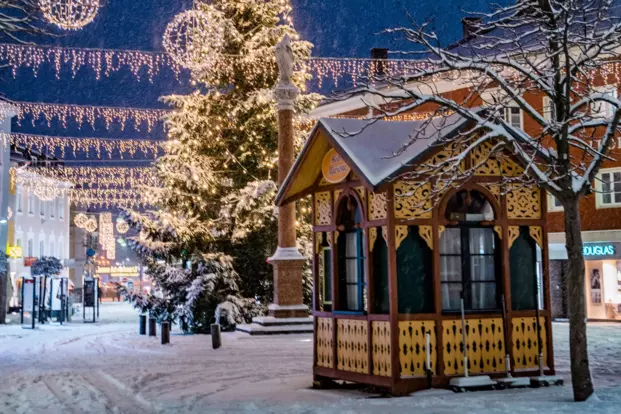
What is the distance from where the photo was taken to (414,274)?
1313cm

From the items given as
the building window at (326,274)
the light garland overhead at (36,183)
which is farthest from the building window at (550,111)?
the light garland overhead at (36,183)

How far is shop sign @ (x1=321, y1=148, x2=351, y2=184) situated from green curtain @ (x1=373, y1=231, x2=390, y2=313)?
115cm

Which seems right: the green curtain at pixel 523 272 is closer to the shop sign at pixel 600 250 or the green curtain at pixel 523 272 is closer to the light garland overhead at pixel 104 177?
the light garland overhead at pixel 104 177

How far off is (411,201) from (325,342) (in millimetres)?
3011

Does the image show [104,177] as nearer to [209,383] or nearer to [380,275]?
[209,383]

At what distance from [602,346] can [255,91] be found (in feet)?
53.2

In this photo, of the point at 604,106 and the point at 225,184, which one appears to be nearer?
the point at 604,106

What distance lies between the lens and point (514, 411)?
1088 centimetres

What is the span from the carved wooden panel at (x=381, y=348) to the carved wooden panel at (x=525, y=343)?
2.10 metres

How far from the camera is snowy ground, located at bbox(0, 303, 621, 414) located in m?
11.8

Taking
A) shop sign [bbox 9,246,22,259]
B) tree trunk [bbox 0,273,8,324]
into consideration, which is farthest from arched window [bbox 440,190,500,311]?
shop sign [bbox 9,246,22,259]

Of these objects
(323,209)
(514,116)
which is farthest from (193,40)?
(514,116)

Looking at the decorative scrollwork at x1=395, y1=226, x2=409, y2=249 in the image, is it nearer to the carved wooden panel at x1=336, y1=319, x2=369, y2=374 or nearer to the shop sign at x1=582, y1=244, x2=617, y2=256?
the carved wooden panel at x1=336, y1=319, x2=369, y2=374

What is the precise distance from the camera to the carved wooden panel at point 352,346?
13430mm
